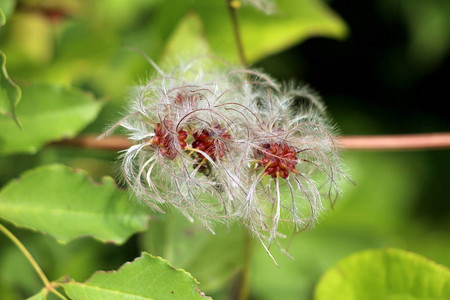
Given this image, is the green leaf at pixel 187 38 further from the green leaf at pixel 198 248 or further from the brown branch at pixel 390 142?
the green leaf at pixel 198 248

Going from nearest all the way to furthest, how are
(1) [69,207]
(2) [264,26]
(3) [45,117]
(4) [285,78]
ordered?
(1) [69,207] < (3) [45,117] < (2) [264,26] < (4) [285,78]

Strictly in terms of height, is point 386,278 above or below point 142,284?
below

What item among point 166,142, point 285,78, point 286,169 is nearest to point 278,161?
point 286,169

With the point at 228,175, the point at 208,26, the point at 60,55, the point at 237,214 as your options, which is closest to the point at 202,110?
the point at 228,175

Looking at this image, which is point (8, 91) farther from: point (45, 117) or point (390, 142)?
point (390, 142)

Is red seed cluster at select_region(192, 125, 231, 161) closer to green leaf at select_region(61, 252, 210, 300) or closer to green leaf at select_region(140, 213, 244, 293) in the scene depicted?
green leaf at select_region(61, 252, 210, 300)

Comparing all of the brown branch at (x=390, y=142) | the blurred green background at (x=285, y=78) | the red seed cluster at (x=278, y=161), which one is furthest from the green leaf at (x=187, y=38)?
the red seed cluster at (x=278, y=161)

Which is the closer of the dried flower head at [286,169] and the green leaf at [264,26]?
the dried flower head at [286,169]
